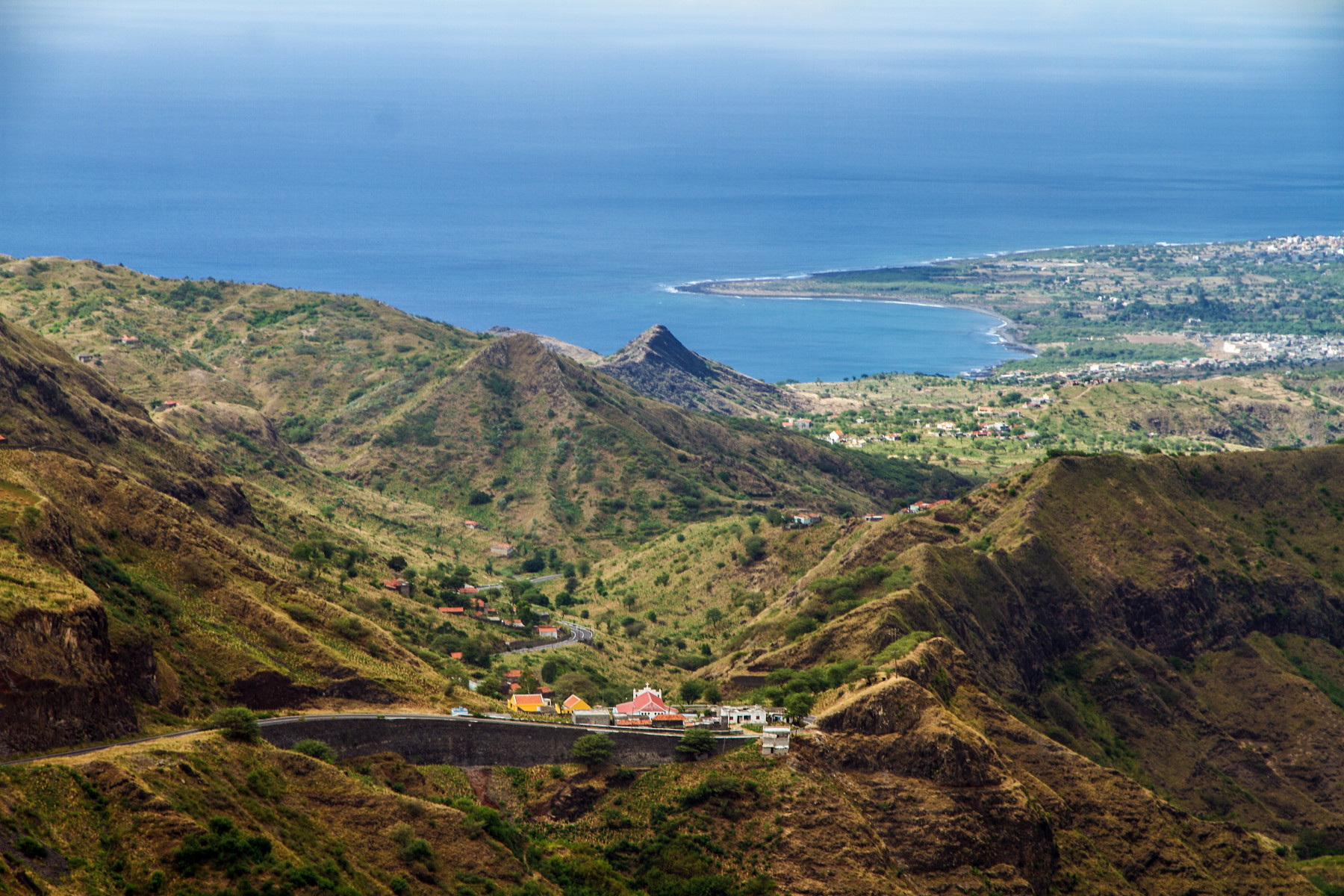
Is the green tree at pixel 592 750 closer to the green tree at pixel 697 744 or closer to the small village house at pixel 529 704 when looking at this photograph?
the green tree at pixel 697 744

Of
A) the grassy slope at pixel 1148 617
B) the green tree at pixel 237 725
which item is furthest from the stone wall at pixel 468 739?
the grassy slope at pixel 1148 617

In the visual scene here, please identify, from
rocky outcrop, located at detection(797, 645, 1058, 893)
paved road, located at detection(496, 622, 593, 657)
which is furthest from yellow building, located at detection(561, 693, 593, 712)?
paved road, located at detection(496, 622, 593, 657)

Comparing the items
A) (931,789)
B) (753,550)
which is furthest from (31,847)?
(753,550)

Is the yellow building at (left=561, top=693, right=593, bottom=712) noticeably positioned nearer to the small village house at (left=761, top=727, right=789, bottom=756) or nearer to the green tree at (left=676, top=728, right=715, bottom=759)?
the green tree at (left=676, top=728, right=715, bottom=759)

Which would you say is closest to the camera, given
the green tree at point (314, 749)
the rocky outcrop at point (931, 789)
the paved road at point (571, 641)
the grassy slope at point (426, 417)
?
the green tree at point (314, 749)

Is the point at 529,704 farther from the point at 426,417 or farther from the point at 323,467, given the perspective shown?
the point at 426,417

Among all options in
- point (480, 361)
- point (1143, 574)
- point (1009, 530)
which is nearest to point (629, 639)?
point (1009, 530)

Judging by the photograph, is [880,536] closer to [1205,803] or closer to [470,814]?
[1205,803]
